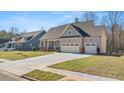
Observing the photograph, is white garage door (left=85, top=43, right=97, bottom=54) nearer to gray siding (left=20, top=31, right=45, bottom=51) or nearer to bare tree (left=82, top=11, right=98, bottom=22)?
bare tree (left=82, top=11, right=98, bottom=22)

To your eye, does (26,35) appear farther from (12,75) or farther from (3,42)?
(12,75)

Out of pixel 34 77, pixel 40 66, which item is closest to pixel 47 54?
pixel 40 66

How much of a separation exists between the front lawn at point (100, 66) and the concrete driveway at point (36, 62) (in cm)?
36

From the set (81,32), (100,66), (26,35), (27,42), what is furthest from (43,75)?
(81,32)

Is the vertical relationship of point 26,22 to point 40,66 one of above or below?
above

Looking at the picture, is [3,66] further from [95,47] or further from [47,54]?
[95,47]

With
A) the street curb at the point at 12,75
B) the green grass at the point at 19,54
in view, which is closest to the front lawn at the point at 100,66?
the green grass at the point at 19,54

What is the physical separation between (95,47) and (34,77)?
275 centimetres

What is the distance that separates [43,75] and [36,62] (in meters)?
2.01

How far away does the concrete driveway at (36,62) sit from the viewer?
43.6 feet

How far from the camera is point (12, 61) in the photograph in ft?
48.5

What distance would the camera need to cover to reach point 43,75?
12055 mm

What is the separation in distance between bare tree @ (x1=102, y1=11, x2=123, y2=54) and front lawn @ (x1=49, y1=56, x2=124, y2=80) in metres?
0.50

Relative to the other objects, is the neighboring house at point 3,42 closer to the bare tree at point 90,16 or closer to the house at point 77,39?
the house at point 77,39
